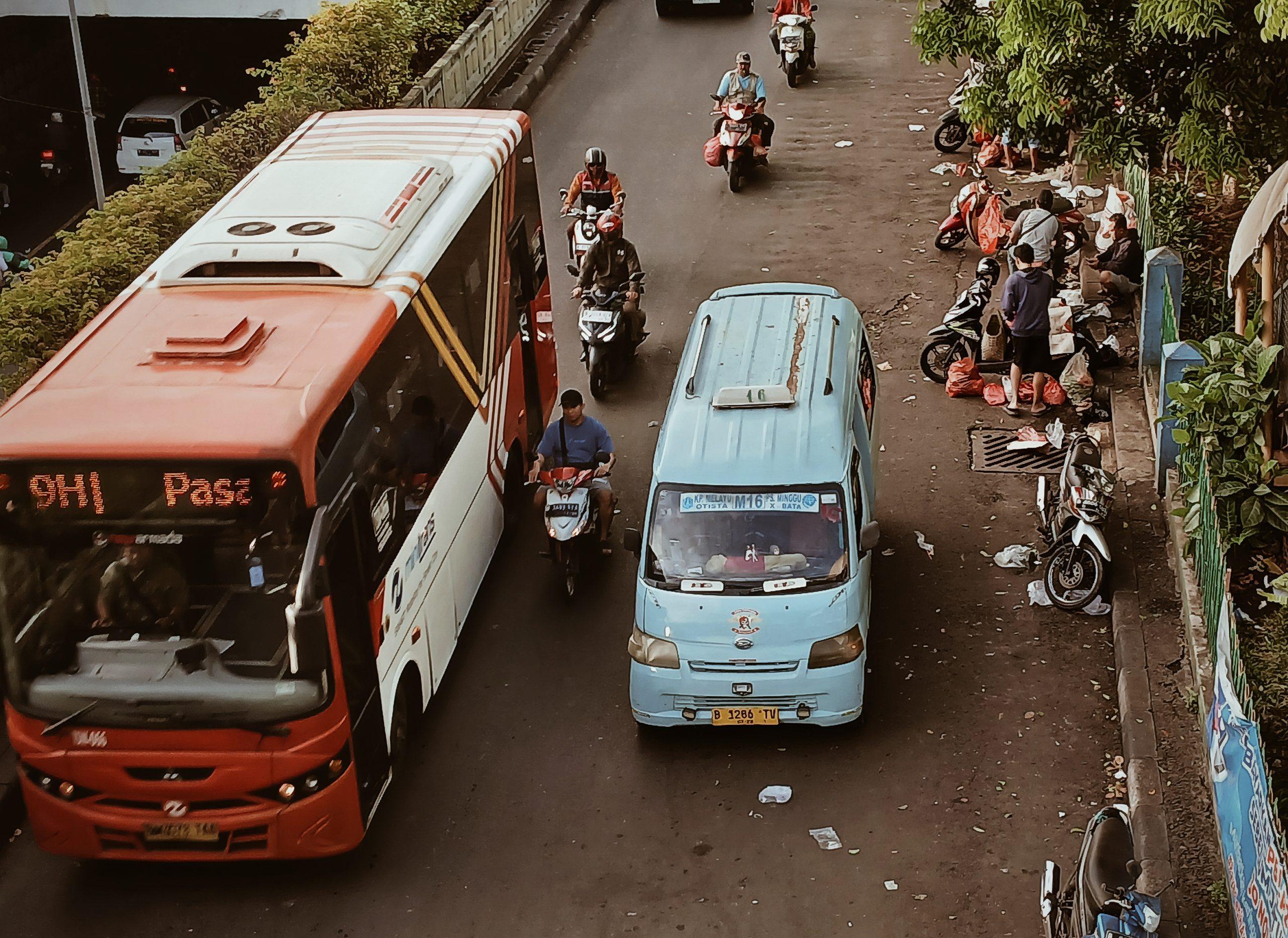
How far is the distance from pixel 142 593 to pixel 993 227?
35.3ft

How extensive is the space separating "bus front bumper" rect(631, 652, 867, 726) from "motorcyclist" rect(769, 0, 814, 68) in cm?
1511

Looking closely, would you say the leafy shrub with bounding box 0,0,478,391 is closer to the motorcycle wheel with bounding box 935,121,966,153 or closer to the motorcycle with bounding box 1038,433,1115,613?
the motorcycle wheel with bounding box 935,121,966,153

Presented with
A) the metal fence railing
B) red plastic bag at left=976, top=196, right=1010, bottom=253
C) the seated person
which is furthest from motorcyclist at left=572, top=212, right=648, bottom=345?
the seated person

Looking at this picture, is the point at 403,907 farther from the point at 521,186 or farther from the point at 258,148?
the point at 258,148

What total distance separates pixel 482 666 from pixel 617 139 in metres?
11.8

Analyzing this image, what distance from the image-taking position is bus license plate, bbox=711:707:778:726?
945cm

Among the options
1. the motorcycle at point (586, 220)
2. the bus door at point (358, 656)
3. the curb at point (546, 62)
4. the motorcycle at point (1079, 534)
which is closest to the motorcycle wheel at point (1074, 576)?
the motorcycle at point (1079, 534)

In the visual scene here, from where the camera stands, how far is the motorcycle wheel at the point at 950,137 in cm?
1983

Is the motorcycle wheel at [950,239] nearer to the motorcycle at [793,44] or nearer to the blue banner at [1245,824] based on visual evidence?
the motorcycle at [793,44]

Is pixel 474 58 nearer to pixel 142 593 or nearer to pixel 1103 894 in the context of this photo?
pixel 142 593

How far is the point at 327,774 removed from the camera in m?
8.32

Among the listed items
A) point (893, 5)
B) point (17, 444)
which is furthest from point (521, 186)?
point (893, 5)

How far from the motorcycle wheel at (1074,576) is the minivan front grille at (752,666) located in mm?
2511

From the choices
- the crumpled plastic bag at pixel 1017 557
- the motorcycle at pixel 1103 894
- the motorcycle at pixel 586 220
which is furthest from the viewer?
the motorcycle at pixel 586 220
